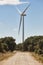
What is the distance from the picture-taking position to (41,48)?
106062 millimetres

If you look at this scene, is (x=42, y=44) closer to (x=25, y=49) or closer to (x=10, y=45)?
(x=10, y=45)

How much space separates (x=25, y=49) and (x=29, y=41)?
938 centimetres

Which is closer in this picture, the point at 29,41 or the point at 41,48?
the point at 41,48

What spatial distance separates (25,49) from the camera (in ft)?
631

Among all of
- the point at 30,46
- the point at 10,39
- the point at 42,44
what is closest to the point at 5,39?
the point at 10,39

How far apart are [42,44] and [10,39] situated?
216 ft

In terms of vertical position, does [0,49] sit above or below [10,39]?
below

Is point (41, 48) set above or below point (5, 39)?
below

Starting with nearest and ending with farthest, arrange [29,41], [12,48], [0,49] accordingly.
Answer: [0,49] < [12,48] < [29,41]

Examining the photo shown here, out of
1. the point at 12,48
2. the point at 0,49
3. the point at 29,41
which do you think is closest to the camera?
the point at 0,49

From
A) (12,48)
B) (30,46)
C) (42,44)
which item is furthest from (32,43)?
(42,44)

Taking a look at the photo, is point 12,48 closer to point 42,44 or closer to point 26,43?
point 26,43

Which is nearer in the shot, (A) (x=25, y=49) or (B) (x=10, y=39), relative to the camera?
(B) (x=10, y=39)

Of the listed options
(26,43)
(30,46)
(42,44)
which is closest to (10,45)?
(30,46)
